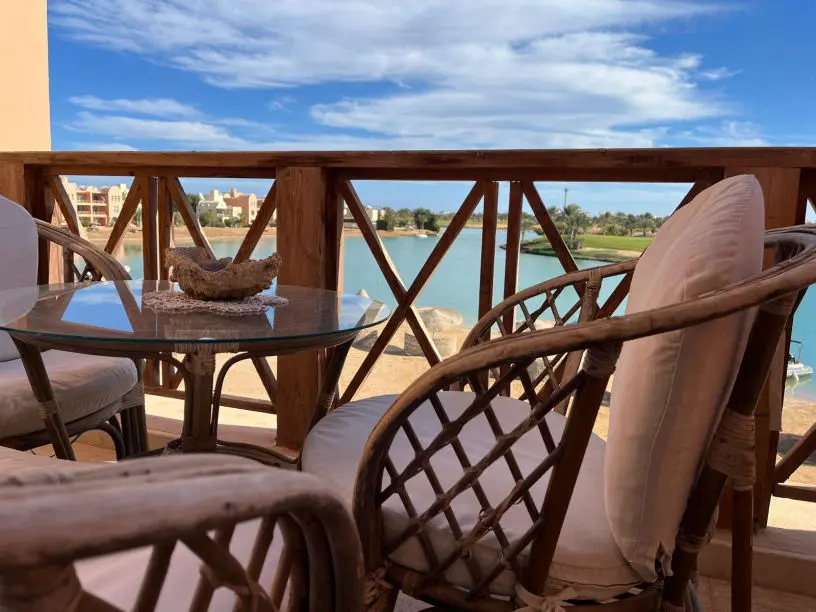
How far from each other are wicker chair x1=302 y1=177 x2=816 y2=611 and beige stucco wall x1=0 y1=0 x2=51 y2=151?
19.5 ft

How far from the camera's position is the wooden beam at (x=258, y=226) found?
7.75 ft

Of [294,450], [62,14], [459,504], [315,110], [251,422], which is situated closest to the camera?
[459,504]

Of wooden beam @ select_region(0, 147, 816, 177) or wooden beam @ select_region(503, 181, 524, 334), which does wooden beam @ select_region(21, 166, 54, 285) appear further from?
wooden beam @ select_region(503, 181, 524, 334)

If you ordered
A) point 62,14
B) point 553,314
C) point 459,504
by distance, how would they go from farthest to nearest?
point 62,14
point 553,314
point 459,504

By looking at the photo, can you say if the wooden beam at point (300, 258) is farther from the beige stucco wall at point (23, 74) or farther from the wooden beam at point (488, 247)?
the beige stucco wall at point (23, 74)

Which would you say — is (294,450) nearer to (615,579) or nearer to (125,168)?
(125,168)

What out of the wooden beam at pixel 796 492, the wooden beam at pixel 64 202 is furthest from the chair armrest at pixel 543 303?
the wooden beam at pixel 64 202

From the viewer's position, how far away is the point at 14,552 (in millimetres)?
272

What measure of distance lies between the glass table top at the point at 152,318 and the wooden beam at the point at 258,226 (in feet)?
2.33

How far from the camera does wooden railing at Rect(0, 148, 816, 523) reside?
1686mm

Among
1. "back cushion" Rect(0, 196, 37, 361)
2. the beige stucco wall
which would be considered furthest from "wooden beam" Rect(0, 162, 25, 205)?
the beige stucco wall

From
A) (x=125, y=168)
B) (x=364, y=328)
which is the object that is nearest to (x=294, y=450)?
(x=364, y=328)

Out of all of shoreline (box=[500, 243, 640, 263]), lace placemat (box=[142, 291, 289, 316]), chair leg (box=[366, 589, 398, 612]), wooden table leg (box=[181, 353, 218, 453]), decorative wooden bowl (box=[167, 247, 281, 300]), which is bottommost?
chair leg (box=[366, 589, 398, 612])

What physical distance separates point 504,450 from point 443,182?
1.48 meters
